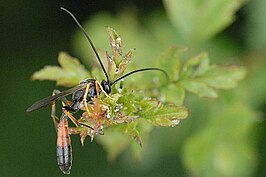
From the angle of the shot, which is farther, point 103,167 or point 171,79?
point 103,167

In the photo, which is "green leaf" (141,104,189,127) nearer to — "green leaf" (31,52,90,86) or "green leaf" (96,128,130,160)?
"green leaf" (31,52,90,86)

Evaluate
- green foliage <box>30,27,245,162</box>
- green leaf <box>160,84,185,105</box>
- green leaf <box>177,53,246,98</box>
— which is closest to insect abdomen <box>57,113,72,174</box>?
green foliage <box>30,27,245,162</box>

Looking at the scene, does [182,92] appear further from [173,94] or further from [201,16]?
[201,16]

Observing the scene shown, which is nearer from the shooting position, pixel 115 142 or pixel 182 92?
pixel 182 92

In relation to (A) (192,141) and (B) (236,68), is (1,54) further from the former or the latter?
(B) (236,68)

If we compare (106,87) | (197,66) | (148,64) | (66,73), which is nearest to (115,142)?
(148,64)

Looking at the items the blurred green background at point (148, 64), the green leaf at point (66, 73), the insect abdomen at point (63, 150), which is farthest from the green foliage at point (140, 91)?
the blurred green background at point (148, 64)

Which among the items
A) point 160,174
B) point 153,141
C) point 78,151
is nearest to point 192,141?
point 153,141

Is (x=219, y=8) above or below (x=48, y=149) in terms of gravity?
above
